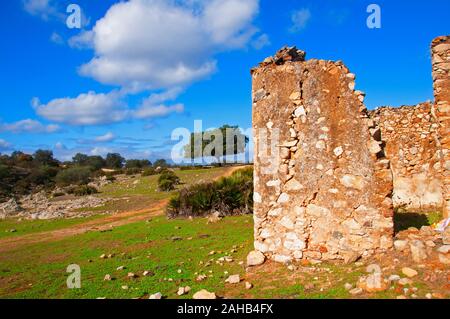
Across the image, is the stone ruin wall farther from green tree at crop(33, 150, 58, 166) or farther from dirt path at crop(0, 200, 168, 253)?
green tree at crop(33, 150, 58, 166)

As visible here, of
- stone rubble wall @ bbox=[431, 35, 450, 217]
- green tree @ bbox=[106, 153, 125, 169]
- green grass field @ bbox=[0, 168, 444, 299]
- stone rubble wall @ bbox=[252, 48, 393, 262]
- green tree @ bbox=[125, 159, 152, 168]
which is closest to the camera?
green grass field @ bbox=[0, 168, 444, 299]

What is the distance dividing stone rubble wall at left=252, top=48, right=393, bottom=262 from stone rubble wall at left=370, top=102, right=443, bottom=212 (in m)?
5.94

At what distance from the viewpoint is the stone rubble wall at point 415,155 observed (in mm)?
11336

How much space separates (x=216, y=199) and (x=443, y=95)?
9.38m

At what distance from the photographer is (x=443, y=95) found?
24.8 ft

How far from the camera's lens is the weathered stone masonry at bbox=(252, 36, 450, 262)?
625cm

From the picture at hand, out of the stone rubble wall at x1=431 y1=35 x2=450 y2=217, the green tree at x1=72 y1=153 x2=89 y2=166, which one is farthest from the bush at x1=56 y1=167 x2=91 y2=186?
the stone rubble wall at x1=431 y1=35 x2=450 y2=217

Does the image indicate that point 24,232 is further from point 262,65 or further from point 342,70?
point 342,70

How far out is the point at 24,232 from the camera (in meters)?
15.7

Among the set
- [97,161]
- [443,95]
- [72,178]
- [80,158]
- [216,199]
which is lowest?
[216,199]

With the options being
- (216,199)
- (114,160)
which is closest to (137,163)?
(114,160)

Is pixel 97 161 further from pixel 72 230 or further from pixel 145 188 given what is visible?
pixel 72 230

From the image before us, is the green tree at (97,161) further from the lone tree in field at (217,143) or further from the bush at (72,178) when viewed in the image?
the lone tree in field at (217,143)
